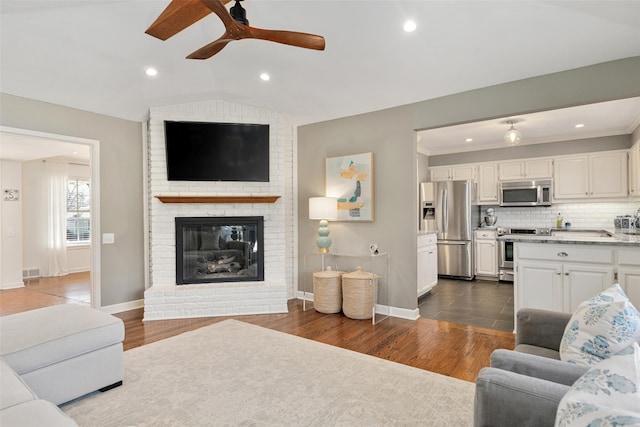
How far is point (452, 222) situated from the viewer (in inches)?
255

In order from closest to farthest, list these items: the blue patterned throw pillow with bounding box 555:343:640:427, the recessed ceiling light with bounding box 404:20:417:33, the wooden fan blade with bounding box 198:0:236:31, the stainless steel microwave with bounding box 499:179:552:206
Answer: the blue patterned throw pillow with bounding box 555:343:640:427 → the wooden fan blade with bounding box 198:0:236:31 → the recessed ceiling light with bounding box 404:20:417:33 → the stainless steel microwave with bounding box 499:179:552:206

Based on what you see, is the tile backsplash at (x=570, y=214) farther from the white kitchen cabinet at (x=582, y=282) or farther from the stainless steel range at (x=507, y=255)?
the white kitchen cabinet at (x=582, y=282)

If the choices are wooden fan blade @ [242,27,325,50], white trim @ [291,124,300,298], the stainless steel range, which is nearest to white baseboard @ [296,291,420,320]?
white trim @ [291,124,300,298]

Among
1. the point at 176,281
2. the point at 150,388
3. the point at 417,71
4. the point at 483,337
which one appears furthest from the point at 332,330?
the point at 417,71

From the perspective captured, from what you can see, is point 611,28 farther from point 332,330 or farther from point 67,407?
point 67,407

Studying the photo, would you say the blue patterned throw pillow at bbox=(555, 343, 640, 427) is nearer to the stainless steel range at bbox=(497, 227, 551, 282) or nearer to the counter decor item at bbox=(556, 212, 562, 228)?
the stainless steel range at bbox=(497, 227, 551, 282)

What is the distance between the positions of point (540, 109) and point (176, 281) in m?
4.57

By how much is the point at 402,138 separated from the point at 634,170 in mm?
3776

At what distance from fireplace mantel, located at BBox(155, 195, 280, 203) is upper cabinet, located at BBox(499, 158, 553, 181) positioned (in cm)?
459

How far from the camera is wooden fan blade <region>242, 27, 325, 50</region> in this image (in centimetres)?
214

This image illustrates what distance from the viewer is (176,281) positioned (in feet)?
14.3

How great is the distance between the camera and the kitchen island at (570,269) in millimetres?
2794

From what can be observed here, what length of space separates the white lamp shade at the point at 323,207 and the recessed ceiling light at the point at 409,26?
210 cm

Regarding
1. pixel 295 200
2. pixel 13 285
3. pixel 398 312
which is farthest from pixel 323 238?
pixel 13 285
